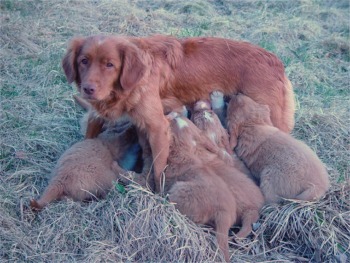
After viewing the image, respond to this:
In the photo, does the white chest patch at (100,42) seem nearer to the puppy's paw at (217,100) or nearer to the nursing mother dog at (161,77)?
the nursing mother dog at (161,77)

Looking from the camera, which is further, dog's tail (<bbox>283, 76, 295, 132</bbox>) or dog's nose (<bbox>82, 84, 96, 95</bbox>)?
dog's tail (<bbox>283, 76, 295, 132</bbox>)

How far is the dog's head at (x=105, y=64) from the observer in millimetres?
4383

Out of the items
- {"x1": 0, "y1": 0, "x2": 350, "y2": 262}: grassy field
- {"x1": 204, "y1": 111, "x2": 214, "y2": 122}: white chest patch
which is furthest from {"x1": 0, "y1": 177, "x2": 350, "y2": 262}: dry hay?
{"x1": 204, "y1": 111, "x2": 214, "y2": 122}: white chest patch

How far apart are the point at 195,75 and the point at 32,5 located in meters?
4.98

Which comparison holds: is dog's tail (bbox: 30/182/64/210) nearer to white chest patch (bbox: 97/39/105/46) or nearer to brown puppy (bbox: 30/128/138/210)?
brown puppy (bbox: 30/128/138/210)

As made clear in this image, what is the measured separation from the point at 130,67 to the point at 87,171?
0.95 metres

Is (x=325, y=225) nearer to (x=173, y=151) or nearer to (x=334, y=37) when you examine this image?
(x=173, y=151)

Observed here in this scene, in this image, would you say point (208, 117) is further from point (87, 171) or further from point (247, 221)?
point (87, 171)

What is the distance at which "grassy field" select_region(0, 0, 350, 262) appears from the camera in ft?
13.4

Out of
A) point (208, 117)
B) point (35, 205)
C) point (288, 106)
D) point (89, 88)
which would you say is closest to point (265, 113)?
point (288, 106)

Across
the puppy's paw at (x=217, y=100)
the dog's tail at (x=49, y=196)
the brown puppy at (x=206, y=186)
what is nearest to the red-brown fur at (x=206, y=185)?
the brown puppy at (x=206, y=186)

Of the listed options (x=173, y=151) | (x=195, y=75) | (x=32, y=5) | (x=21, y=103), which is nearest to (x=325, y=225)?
(x=173, y=151)

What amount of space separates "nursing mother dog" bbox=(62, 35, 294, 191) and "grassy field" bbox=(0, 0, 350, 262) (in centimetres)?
59

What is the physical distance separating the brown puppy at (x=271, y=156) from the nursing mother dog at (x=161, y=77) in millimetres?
240
